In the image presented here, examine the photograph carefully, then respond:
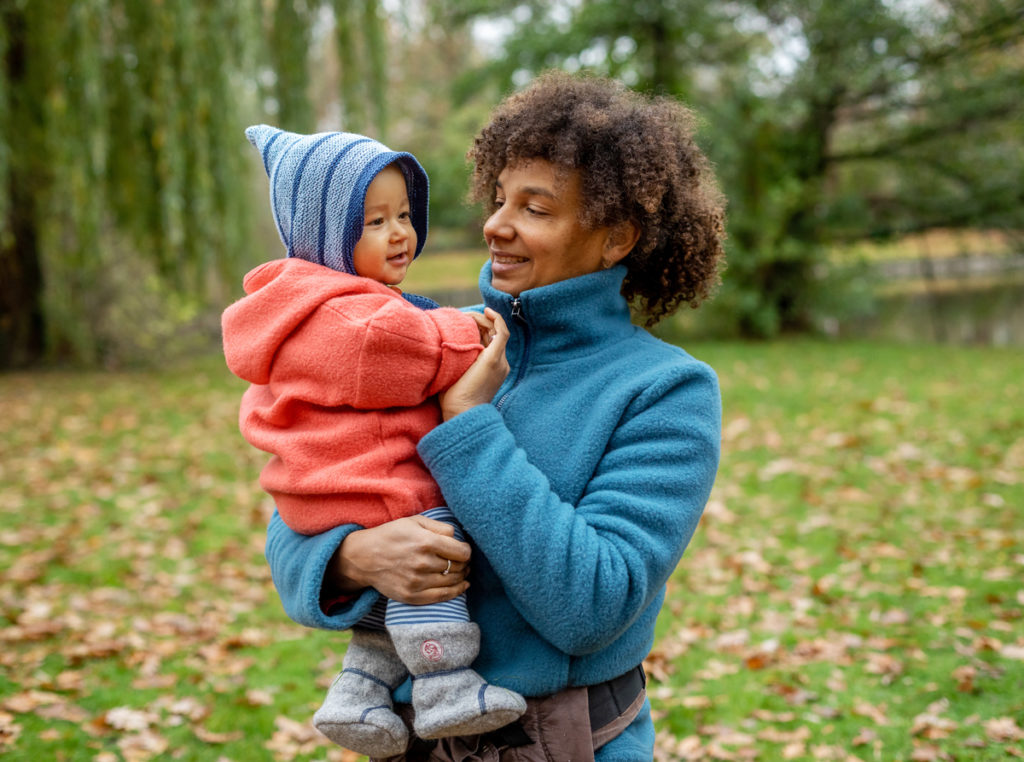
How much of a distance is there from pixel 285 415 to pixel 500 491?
1.38 feet

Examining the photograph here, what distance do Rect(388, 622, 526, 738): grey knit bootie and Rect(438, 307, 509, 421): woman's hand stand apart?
0.35m

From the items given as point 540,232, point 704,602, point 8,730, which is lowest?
point 704,602

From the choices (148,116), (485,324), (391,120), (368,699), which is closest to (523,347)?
(485,324)

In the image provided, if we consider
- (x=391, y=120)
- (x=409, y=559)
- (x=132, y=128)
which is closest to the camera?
(x=409, y=559)

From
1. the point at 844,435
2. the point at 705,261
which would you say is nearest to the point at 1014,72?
the point at 844,435

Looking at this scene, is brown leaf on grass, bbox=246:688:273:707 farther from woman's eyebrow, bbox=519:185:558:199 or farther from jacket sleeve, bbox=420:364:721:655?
woman's eyebrow, bbox=519:185:558:199

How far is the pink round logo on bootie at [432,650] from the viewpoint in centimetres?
144

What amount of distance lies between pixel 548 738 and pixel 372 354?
687 mm

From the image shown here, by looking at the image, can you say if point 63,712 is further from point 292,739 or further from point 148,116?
point 148,116

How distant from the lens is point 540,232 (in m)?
1.59

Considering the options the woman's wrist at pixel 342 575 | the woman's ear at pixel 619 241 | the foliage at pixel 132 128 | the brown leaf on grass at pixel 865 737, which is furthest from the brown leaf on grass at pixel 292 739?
the foliage at pixel 132 128

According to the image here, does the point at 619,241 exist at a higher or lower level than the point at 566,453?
higher

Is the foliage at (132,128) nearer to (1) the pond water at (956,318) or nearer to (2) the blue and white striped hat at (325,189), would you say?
(2) the blue and white striped hat at (325,189)

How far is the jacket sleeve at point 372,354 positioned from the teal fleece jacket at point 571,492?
0.12 metres
